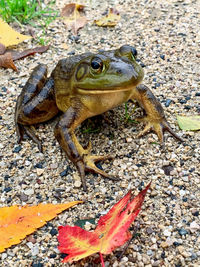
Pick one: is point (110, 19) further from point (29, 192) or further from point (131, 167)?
point (29, 192)

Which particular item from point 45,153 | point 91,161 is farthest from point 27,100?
point 91,161

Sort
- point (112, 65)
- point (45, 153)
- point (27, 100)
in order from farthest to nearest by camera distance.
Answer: point (27, 100)
point (45, 153)
point (112, 65)

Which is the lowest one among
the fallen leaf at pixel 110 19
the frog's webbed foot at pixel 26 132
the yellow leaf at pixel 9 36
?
the frog's webbed foot at pixel 26 132

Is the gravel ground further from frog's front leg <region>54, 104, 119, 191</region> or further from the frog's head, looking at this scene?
the frog's head

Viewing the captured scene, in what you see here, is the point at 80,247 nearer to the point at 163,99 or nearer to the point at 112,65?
the point at 112,65

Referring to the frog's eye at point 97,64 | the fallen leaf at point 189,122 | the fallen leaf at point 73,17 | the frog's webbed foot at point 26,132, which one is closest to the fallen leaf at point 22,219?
the frog's webbed foot at point 26,132

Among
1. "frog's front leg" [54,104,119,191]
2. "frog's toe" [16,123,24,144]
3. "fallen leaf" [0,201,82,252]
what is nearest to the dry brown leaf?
"frog's toe" [16,123,24,144]

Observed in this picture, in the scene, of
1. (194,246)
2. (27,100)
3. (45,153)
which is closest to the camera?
(194,246)

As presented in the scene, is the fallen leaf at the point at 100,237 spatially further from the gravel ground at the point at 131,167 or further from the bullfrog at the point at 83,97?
the bullfrog at the point at 83,97
